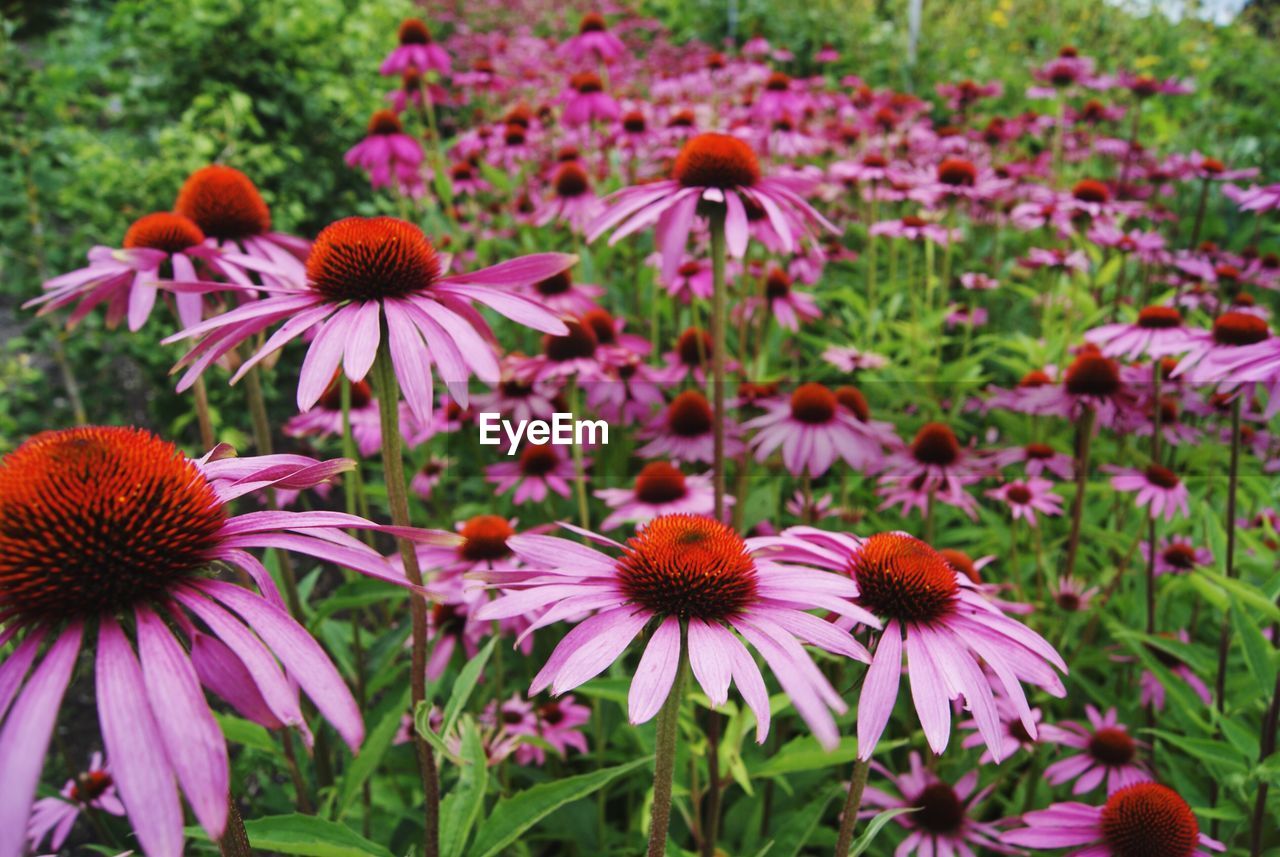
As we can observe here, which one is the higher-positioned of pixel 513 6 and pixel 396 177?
pixel 513 6

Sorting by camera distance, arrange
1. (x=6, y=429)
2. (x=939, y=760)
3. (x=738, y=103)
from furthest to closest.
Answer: (x=738, y=103) < (x=6, y=429) < (x=939, y=760)

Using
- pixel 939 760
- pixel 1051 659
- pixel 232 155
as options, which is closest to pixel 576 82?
pixel 232 155

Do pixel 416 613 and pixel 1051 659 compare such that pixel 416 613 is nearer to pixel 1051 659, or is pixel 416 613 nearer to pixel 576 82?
pixel 1051 659


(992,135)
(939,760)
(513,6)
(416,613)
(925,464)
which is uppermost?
(513,6)

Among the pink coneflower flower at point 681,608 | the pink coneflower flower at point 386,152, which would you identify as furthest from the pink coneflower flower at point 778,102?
the pink coneflower flower at point 681,608

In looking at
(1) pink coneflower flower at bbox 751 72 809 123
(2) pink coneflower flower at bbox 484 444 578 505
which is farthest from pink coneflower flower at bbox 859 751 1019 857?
(1) pink coneflower flower at bbox 751 72 809 123

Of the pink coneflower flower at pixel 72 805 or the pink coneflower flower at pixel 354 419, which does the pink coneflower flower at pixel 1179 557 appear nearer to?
the pink coneflower flower at pixel 354 419

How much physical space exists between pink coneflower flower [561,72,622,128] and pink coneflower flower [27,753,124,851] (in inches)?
111

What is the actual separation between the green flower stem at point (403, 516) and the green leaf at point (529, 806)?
0.07 m

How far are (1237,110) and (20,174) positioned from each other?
22.7 feet

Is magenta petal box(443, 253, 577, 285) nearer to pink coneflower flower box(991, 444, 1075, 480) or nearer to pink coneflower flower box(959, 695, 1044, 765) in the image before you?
pink coneflower flower box(959, 695, 1044, 765)

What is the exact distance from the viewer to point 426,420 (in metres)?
0.85

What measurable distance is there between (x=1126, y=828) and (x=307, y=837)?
3.43ft

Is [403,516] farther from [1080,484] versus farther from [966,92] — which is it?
[966,92]
